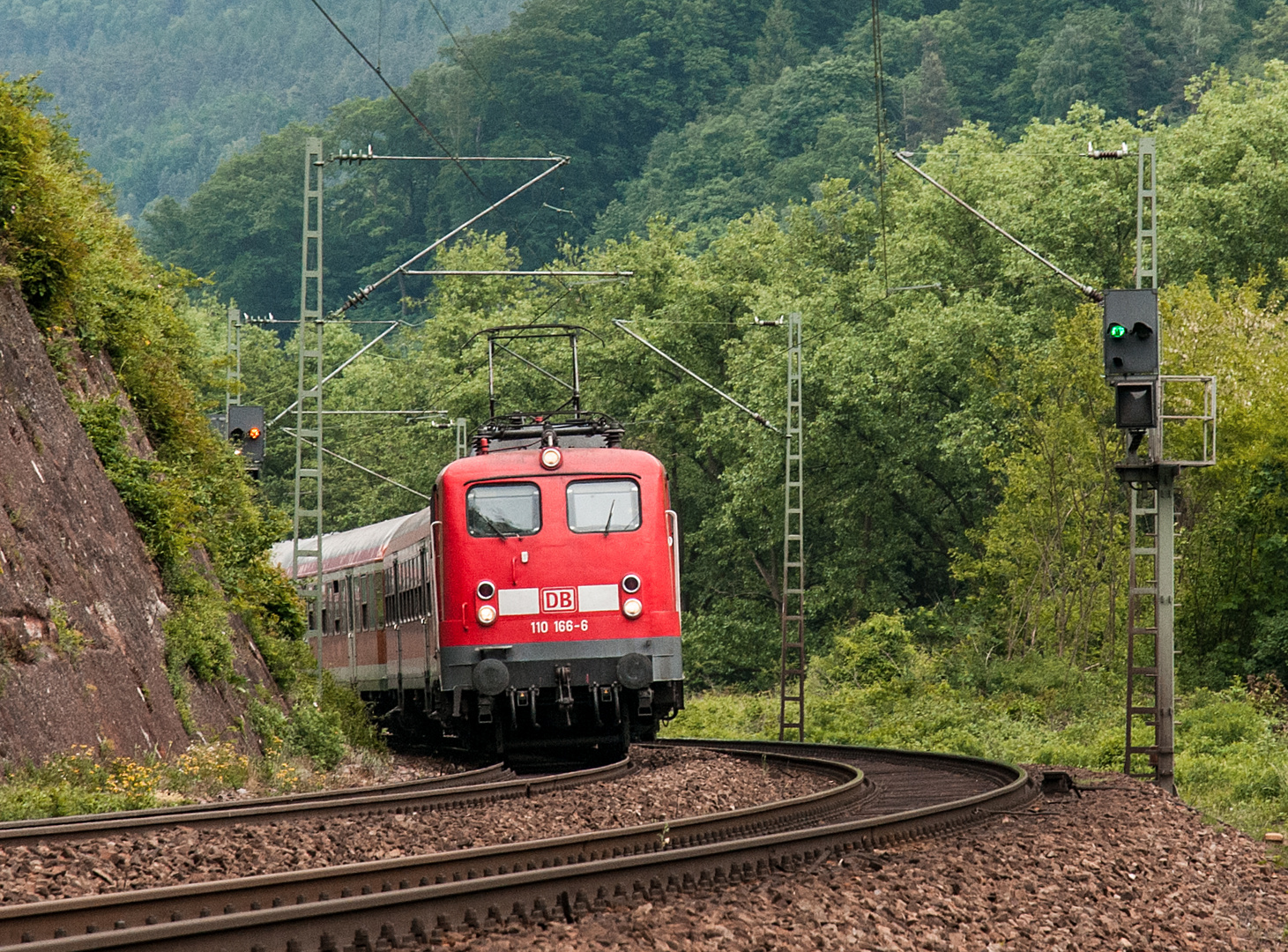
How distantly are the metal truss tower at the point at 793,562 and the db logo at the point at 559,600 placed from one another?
32.4 feet

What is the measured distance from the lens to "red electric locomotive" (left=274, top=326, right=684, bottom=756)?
1739 centimetres

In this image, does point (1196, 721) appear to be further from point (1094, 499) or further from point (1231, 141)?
point (1231, 141)

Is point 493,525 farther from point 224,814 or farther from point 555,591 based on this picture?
point 224,814

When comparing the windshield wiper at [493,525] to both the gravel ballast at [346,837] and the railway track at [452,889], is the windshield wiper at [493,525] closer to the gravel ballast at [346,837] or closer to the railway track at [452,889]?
the gravel ballast at [346,837]

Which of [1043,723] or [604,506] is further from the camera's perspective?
[1043,723]


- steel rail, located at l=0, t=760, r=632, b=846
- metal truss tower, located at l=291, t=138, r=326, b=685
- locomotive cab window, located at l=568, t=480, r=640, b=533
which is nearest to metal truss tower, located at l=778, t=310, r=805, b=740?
metal truss tower, located at l=291, t=138, r=326, b=685

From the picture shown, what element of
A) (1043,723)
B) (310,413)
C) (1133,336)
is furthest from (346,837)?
(310,413)

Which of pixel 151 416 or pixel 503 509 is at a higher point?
pixel 151 416

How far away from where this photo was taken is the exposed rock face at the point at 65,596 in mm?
13758

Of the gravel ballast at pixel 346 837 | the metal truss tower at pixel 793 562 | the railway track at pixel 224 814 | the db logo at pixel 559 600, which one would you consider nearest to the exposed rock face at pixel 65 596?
the railway track at pixel 224 814

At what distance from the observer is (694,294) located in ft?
188

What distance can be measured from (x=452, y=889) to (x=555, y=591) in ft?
32.5

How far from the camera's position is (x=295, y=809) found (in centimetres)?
1171

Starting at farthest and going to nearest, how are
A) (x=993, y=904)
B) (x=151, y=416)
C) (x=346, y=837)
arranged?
(x=151, y=416), (x=346, y=837), (x=993, y=904)
